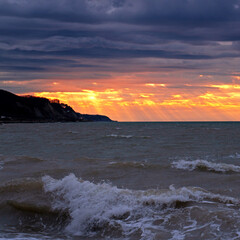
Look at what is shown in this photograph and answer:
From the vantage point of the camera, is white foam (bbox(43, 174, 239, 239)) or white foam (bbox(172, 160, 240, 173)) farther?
white foam (bbox(172, 160, 240, 173))

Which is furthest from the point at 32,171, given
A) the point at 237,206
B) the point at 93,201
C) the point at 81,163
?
the point at 237,206

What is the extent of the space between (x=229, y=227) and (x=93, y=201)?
135 inches

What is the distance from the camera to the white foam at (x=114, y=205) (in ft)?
24.8

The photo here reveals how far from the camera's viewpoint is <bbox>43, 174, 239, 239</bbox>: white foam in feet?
24.8

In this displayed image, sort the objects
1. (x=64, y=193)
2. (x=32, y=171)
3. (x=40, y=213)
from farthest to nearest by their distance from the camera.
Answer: (x=32, y=171), (x=64, y=193), (x=40, y=213)

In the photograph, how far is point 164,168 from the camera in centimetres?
1520

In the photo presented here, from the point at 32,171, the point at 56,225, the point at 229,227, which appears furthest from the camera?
the point at 32,171

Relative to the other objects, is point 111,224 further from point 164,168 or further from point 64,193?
point 164,168

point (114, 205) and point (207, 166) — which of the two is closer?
point (114, 205)

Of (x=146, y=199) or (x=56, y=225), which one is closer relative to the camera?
(x=56, y=225)

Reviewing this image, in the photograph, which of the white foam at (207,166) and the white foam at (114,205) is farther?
the white foam at (207,166)

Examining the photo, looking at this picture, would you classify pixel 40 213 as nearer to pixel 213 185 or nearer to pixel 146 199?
pixel 146 199

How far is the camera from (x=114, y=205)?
859 cm

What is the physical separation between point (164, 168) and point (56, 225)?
A: 7.89 meters
